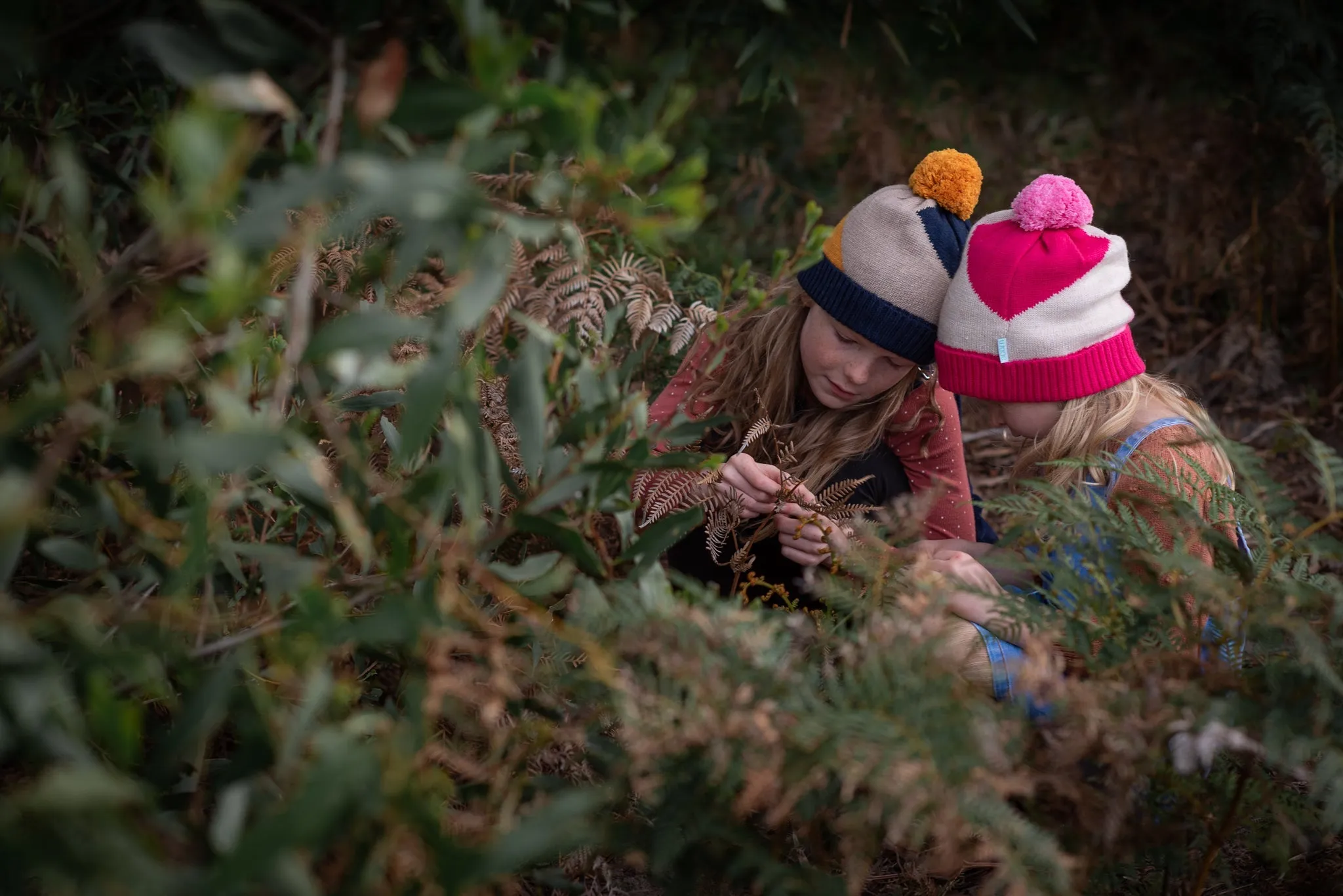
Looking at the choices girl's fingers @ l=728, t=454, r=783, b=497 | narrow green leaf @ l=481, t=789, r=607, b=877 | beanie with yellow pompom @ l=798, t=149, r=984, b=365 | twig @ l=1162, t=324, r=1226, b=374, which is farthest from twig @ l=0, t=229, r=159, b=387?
twig @ l=1162, t=324, r=1226, b=374

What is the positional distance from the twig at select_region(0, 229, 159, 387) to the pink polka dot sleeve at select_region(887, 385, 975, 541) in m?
1.93

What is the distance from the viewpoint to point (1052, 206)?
2.13 metres

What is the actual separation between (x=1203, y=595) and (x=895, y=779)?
0.55m

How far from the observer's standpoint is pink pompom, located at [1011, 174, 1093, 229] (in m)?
2.13

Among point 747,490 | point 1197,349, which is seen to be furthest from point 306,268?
point 1197,349

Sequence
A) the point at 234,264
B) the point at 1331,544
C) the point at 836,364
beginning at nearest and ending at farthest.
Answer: the point at 234,264, the point at 1331,544, the point at 836,364

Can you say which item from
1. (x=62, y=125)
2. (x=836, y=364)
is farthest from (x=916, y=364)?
(x=62, y=125)

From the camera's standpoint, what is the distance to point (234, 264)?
911mm

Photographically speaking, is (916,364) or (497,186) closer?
(497,186)

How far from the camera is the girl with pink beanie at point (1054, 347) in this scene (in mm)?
2104

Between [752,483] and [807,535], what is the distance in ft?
0.52

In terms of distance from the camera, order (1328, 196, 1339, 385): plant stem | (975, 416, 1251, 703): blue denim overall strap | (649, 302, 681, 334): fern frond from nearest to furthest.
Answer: (975, 416, 1251, 703): blue denim overall strap → (649, 302, 681, 334): fern frond → (1328, 196, 1339, 385): plant stem

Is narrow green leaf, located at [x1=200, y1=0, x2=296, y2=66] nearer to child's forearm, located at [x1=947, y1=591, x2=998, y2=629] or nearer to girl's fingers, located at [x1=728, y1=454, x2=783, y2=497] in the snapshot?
girl's fingers, located at [x1=728, y1=454, x2=783, y2=497]

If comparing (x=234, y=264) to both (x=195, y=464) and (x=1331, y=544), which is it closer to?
(x=195, y=464)
